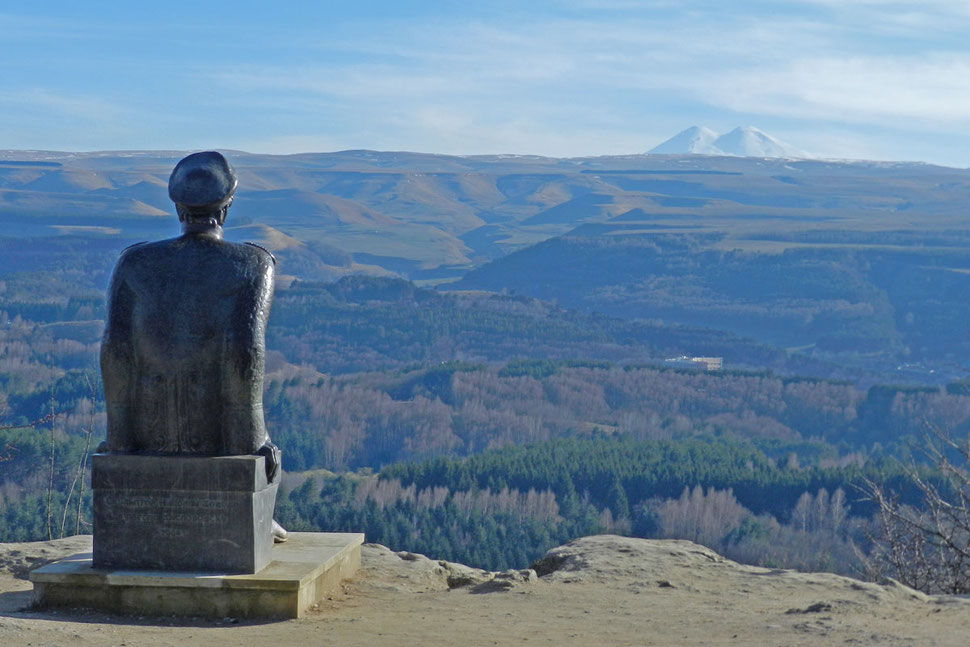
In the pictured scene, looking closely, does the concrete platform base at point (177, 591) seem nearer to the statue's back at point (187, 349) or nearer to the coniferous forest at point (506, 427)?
the statue's back at point (187, 349)

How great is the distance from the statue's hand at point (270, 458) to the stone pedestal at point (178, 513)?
18cm

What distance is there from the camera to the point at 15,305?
146625 millimetres

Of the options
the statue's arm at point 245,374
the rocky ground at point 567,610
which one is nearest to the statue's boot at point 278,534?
the rocky ground at point 567,610

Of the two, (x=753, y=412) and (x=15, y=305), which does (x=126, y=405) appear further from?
(x=15, y=305)

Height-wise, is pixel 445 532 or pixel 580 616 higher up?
pixel 580 616

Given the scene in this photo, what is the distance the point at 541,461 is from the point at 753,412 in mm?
35863

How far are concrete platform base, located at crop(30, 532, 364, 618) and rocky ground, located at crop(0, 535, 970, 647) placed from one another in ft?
0.57

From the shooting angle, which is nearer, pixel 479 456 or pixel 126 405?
pixel 126 405

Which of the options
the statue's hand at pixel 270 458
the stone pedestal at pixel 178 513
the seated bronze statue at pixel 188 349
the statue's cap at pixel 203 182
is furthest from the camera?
the statue's cap at pixel 203 182

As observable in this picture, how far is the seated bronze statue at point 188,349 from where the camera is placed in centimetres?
1384

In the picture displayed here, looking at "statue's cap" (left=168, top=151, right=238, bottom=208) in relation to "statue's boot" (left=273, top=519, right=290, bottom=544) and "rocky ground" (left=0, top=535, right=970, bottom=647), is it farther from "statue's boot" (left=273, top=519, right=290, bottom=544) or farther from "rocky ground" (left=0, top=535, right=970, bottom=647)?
"rocky ground" (left=0, top=535, right=970, bottom=647)

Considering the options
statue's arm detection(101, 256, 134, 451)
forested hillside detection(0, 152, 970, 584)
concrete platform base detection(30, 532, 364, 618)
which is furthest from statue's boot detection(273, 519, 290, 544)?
forested hillside detection(0, 152, 970, 584)

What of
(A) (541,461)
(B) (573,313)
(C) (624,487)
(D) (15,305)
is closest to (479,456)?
(A) (541,461)

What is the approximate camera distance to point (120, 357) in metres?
14.0
